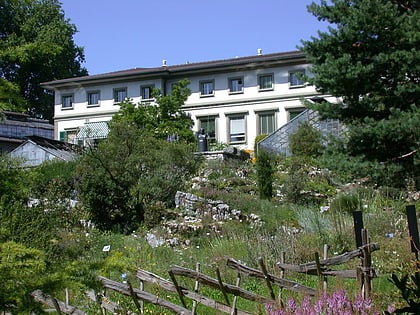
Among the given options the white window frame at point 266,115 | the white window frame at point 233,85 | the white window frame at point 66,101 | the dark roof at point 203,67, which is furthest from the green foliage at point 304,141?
the white window frame at point 66,101

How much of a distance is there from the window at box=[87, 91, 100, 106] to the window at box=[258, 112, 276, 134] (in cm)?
1213

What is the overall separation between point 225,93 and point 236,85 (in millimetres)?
886

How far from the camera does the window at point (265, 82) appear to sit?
130 ft

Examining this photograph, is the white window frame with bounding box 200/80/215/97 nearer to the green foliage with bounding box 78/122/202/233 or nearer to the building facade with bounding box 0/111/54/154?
the building facade with bounding box 0/111/54/154

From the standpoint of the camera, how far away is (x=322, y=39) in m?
16.9

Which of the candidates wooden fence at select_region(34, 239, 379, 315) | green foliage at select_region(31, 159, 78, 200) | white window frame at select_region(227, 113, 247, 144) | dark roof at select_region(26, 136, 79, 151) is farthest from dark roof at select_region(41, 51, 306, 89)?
wooden fence at select_region(34, 239, 379, 315)

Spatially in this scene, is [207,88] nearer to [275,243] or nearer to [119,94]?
[119,94]

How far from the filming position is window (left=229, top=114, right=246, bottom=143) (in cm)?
3994

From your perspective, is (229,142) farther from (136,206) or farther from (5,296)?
(5,296)

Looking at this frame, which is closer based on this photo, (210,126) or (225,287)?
(225,287)

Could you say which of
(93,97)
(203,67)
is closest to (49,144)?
(203,67)

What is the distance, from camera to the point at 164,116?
119ft

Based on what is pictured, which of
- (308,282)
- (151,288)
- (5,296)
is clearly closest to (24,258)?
(5,296)

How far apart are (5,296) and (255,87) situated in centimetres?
3656
